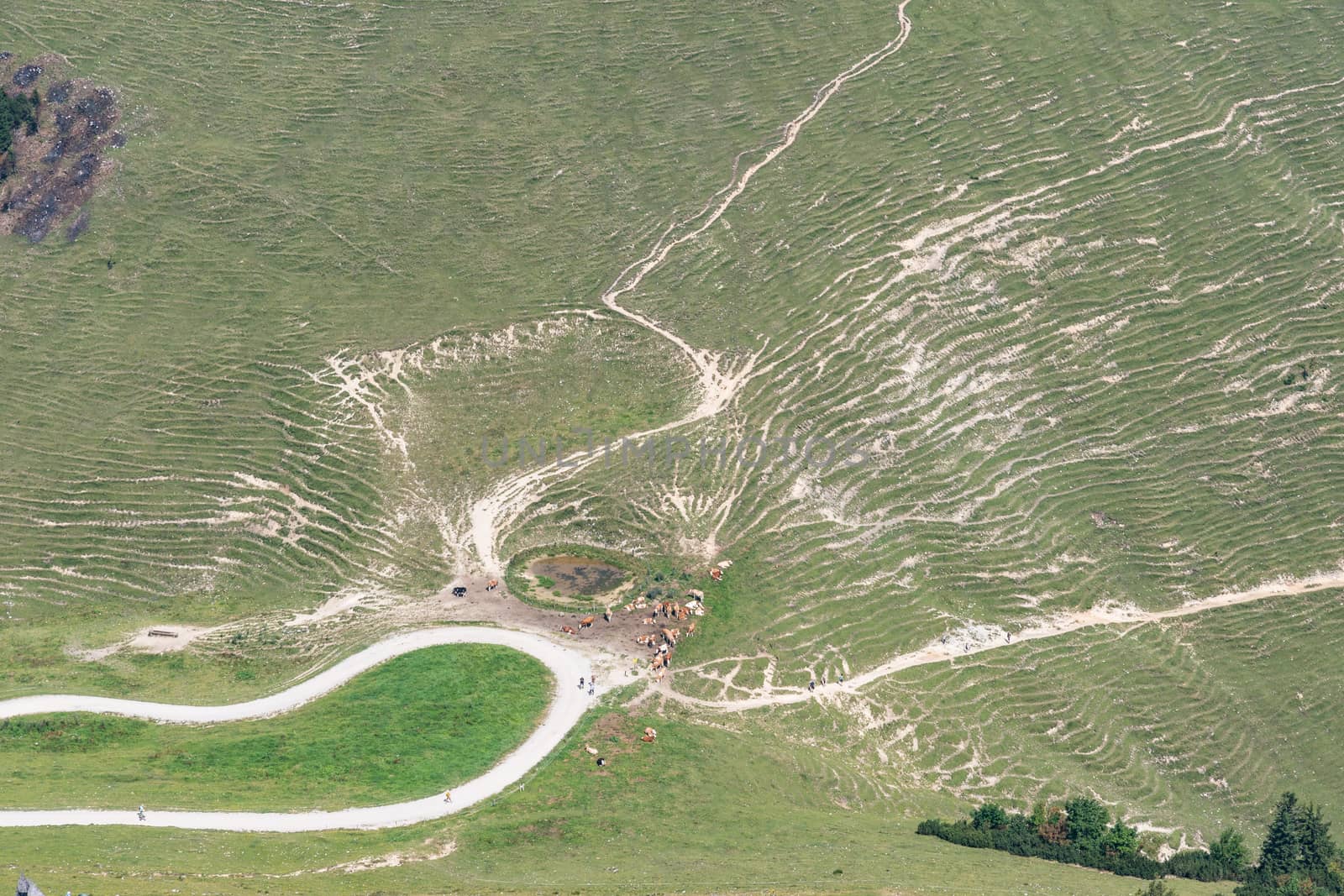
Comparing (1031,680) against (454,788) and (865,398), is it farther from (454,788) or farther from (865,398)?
(454,788)

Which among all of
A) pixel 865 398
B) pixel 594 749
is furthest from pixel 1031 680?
pixel 594 749

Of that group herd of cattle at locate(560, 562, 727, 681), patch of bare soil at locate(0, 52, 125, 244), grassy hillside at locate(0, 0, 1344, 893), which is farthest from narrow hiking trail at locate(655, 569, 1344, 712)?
patch of bare soil at locate(0, 52, 125, 244)

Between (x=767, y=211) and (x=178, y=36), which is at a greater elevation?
(x=178, y=36)

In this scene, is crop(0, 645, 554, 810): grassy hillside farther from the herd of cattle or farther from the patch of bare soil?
the patch of bare soil

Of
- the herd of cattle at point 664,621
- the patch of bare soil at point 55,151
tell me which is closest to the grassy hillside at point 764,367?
the herd of cattle at point 664,621

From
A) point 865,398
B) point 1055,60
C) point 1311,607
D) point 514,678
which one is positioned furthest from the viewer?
point 1055,60

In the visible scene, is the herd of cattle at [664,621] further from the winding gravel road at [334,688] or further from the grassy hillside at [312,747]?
the grassy hillside at [312,747]
